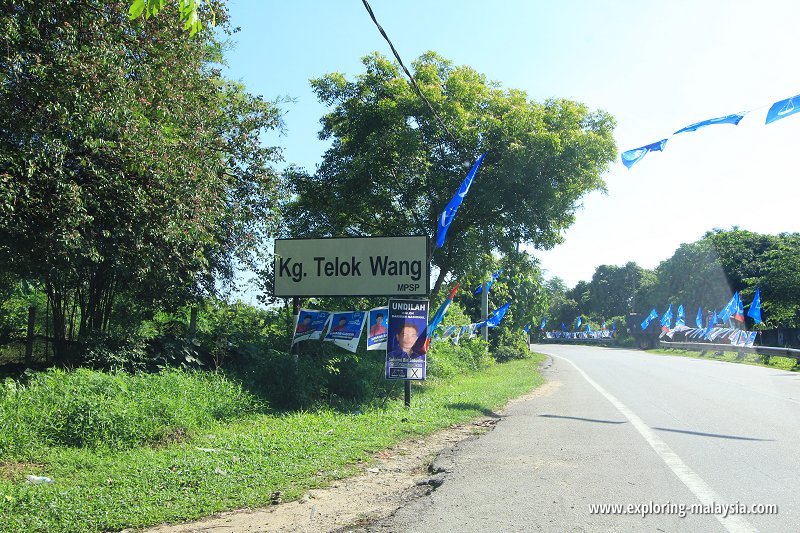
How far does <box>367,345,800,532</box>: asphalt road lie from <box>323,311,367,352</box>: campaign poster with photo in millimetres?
3304

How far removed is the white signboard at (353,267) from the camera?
12.7 metres

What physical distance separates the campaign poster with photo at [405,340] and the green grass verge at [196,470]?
159cm

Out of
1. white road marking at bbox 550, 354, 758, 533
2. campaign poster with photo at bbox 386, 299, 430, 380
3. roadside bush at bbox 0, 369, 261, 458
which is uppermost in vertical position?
campaign poster with photo at bbox 386, 299, 430, 380

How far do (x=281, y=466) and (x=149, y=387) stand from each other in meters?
3.16

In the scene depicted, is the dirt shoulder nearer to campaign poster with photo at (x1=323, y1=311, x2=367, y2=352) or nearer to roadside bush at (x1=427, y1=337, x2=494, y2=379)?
campaign poster with photo at (x1=323, y1=311, x2=367, y2=352)

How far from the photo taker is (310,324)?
12.8m


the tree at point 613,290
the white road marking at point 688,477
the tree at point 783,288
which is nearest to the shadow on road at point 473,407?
the white road marking at point 688,477

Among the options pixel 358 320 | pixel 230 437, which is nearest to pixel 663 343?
pixel 358 320

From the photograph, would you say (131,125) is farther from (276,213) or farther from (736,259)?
(736,259)

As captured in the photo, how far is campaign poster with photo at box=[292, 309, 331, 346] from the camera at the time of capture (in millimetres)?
12695

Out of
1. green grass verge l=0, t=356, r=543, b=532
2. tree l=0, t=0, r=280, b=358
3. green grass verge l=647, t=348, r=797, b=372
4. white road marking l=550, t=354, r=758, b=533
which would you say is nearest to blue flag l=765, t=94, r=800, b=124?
white road marking l=550, t=354, r=758, b=533

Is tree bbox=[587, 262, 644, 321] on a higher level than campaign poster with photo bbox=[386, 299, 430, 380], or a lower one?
higher

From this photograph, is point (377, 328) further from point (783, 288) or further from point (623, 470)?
point (783, 288)

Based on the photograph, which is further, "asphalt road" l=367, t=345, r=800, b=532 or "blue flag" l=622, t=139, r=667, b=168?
"blue flag" l=622, t=139, r=667, b=168
